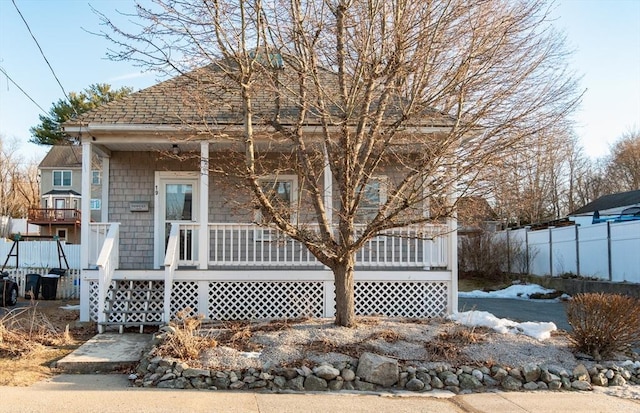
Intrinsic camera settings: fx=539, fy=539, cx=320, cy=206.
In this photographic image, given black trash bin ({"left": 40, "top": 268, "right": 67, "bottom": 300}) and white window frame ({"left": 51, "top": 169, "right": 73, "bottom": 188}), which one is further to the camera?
white window frame ({"left": 51, "top": 169, "right": 73, "bottom": 188})

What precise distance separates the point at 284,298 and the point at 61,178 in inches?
1572

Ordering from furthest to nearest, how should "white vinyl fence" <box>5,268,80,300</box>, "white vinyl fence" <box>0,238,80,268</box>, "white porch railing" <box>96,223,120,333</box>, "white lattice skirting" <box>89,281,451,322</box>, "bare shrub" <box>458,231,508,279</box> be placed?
1. "bare shrub" <box>458,231,508,279</box>
2. "white vinyl fence" <box>0,238,80,268</box>
3. "white vinyl fence" <box>5,268,80,300</box>
4. "white lattice skirting" <box>89,281,451,322</box>
5. "white porch railing" <box>96,223,120,333</box>

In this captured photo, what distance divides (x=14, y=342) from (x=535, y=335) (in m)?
7.62

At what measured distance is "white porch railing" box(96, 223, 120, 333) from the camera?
908 centimetres

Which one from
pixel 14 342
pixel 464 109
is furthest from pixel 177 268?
pixel 464 109

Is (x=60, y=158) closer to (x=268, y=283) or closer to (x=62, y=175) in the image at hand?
(x=62, y=175)

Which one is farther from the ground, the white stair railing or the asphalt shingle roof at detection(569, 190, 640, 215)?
the asphalt shingle roof at detection(569, 190, 640, 215)

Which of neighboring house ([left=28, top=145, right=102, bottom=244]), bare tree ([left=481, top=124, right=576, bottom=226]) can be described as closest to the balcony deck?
neighboring house ([left=28, top=145, right=102, bottom=244])

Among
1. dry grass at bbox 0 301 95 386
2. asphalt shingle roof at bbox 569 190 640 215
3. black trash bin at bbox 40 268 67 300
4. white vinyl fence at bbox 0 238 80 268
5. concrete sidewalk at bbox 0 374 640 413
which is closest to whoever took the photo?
concrete sidewalk at bbox 0 374 640 413

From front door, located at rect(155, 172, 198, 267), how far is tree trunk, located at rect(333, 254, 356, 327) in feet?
15.3

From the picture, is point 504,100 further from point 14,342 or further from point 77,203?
point 77,203

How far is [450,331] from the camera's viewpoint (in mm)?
8141

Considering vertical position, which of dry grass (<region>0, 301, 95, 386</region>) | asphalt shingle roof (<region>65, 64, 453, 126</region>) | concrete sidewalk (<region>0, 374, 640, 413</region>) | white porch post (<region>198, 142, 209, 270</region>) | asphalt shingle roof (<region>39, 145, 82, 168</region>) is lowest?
concrete sidewalk (<region>0, 374, 640, 413</region>)

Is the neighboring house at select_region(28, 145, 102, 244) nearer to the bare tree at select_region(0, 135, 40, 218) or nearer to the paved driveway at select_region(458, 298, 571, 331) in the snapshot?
the bare tree at select_region(0, 135, 40, 218)
